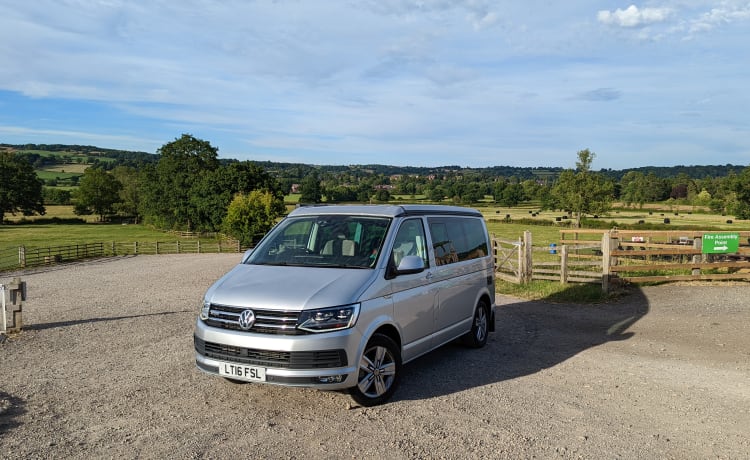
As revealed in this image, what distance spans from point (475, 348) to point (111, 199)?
98.4 m

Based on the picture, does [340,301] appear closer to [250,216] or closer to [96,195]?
[250,216]

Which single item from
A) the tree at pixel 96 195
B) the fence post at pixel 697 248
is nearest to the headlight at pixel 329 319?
the fence post at pixel 697 248

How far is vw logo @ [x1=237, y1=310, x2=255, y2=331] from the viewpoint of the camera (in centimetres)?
537

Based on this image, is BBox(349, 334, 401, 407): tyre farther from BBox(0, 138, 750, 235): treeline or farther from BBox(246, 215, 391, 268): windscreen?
BBox(0, 138, 750, 235): treeline

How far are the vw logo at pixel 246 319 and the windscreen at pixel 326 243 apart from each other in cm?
105

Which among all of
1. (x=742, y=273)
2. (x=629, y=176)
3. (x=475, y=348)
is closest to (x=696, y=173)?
(x=629, y=176)

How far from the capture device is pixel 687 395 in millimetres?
6570

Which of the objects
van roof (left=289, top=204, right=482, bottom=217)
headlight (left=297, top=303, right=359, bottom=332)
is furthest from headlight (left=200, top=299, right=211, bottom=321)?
van roof (left=289, top=204, right=482, bottom=217)

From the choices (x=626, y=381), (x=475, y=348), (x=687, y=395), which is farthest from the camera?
(x=475, y=348)

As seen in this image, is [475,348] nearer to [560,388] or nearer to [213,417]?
[560,388]

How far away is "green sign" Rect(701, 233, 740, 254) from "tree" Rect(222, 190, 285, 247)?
45.1 m

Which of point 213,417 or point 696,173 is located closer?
point 213,417

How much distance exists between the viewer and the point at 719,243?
50.4 feet

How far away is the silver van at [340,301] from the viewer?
5273 mm
